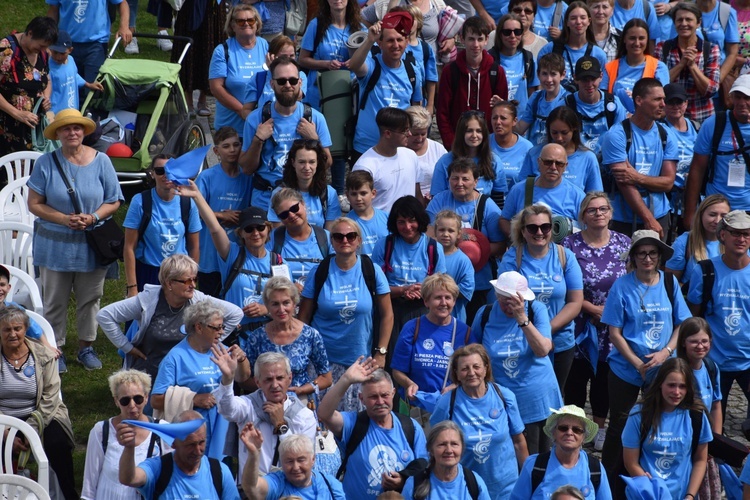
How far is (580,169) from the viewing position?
10523 mm

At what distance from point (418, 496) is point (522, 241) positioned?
2408 millimetres

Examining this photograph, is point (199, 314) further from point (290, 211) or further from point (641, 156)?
point (641, 156)

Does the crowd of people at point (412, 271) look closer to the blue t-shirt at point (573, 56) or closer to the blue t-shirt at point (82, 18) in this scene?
the blue t-shirt at point (573, 56)

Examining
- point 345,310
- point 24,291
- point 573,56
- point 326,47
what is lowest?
point 24,291

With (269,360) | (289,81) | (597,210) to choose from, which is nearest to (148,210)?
(289,81)

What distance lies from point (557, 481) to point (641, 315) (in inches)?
68.5

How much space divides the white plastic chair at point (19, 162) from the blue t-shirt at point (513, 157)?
4.11 meters

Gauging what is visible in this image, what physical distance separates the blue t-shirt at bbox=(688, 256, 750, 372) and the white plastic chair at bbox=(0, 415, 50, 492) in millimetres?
4601

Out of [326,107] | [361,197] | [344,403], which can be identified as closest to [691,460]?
[344,403]

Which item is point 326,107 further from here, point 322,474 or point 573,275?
point 322,474

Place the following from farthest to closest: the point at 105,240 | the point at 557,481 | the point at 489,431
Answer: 1. the point at 105,240
2. the point at 489,431
3. the point at 557,481

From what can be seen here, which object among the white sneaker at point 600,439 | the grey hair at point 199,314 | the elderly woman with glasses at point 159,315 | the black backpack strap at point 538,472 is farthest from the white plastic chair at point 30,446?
the white sneaker at point 600,439

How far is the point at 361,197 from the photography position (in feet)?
32.3

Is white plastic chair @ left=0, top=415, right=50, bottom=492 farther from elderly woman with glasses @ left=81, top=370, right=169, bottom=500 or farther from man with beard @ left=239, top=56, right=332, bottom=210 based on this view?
man with beard @ left=239, top=56, right=332, bottom=210
